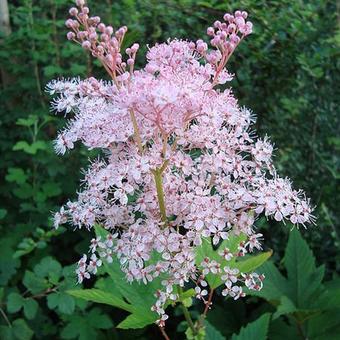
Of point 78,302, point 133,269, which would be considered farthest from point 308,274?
point 133,269

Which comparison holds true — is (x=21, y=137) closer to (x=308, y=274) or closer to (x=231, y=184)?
(x=308, y=274)

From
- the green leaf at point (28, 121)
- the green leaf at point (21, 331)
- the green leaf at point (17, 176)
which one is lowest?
the green leaf at point (21, 331)

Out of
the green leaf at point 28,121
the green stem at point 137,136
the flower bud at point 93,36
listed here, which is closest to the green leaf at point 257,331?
the green stem at point 137,136

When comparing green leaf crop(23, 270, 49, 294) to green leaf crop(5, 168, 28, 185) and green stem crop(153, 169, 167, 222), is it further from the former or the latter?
green stem crop(153, 169, 167, 222)

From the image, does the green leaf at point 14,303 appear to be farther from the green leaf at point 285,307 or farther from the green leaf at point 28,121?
the green leaf at point 285,307

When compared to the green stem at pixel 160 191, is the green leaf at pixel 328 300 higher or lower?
lower

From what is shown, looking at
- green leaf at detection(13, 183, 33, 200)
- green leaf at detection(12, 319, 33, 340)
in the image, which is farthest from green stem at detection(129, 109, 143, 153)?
green leaf at detection(13, 183, 33, 200)
